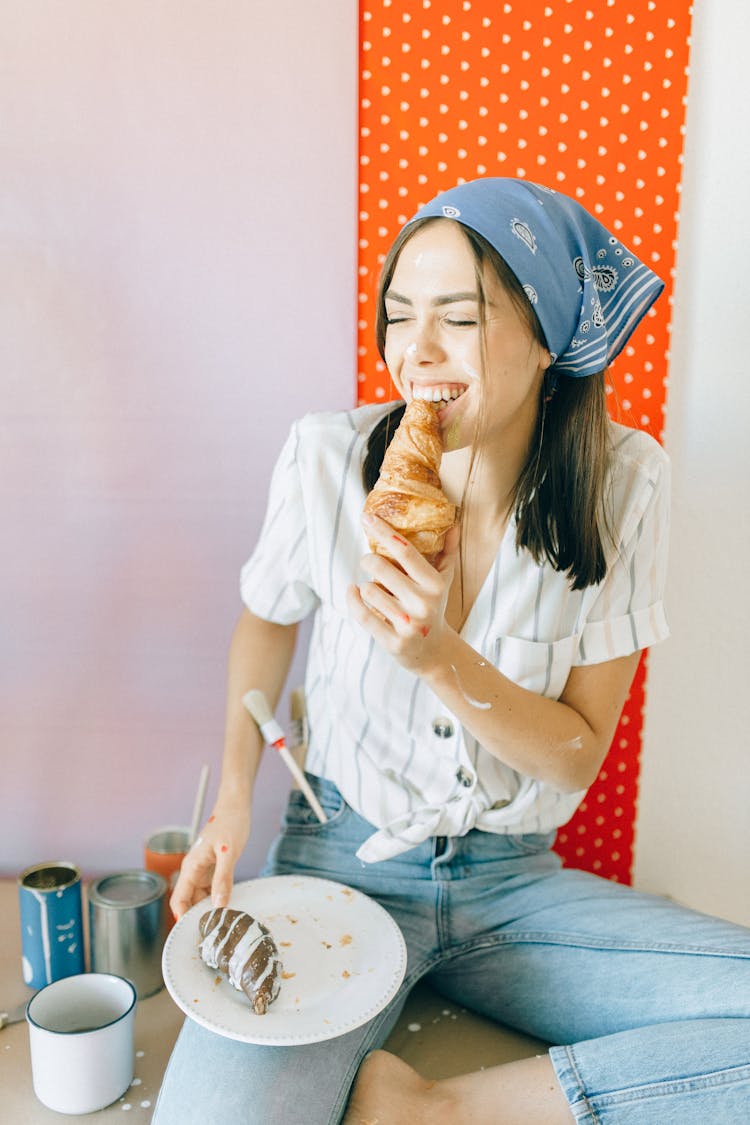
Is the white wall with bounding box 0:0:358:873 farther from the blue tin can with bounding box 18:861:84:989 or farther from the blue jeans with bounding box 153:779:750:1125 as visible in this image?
the blue jeans with bounding box 153:779:750:1125

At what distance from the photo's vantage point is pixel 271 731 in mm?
1338

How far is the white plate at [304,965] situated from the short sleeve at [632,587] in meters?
0.46

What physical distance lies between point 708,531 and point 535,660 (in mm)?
508

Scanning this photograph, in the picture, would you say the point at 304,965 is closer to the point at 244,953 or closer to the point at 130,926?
the point at 244,953

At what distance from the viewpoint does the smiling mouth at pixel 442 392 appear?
3.45 feet

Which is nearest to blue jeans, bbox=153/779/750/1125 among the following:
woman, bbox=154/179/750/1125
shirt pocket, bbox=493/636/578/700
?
woman, bbox=154/179/750/1125

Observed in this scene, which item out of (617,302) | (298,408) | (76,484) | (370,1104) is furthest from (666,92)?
(370,1104)

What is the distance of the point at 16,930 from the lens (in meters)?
1.55

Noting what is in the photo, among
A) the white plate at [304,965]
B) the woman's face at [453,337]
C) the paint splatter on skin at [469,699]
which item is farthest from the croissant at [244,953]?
the woman's face at [453,337]

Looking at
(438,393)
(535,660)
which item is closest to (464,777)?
(535,660)

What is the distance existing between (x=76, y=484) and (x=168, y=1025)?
2.81ft

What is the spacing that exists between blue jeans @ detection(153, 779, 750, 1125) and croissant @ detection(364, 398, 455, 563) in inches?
21.0

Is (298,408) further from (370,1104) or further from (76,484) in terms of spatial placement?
(370,1104)

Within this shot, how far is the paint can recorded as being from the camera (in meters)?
1.37
